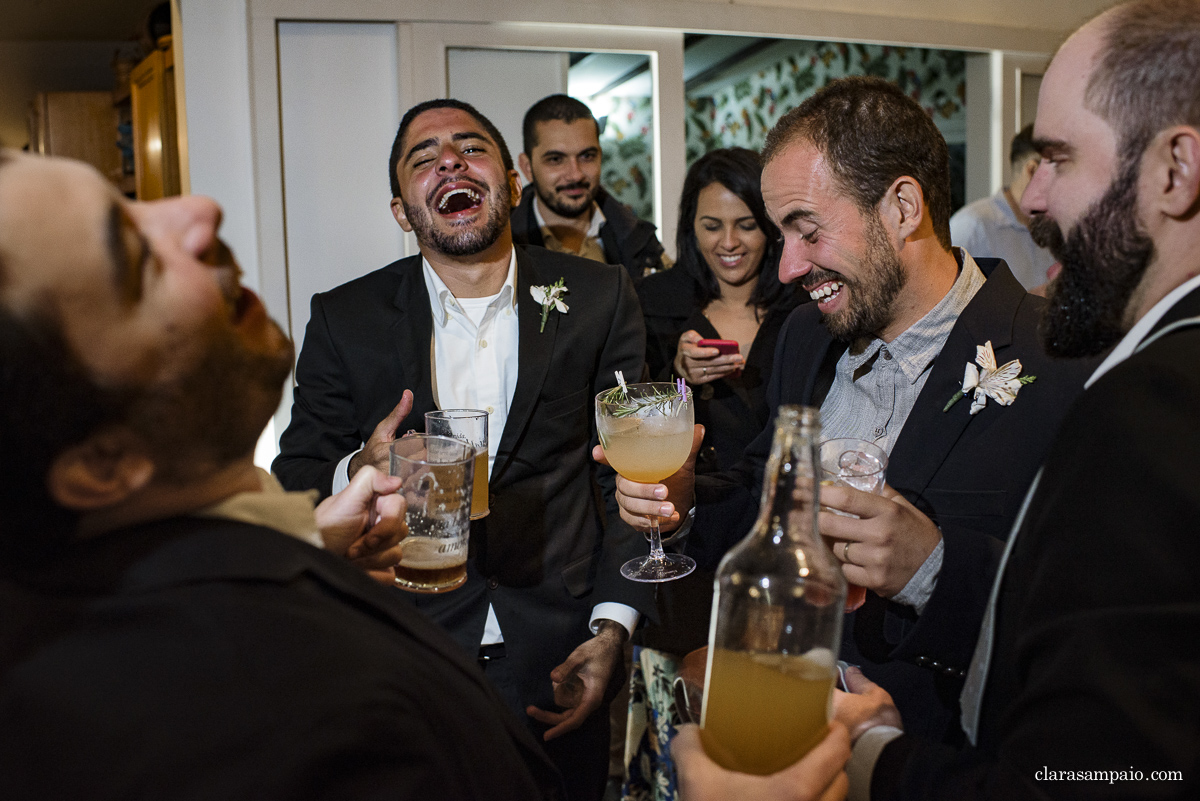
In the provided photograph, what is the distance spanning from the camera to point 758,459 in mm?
2072

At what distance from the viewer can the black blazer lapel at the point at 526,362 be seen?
2.08m

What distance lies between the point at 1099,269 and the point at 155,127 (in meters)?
5.13

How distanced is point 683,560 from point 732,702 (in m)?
1.11

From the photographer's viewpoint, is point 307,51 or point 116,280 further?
point 307,51

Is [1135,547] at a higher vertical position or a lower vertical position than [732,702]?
higher

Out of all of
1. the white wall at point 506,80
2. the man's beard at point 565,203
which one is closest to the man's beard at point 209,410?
the man's beard at point 565,203

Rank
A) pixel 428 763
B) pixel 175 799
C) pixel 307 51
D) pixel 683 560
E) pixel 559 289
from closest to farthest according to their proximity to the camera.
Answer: pixel 175 799
pixel 428 763
pixel 683 560
pixel 559 289
pixel 307 51

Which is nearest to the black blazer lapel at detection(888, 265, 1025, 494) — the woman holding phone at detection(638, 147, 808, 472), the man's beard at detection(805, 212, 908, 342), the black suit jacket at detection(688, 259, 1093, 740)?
the black suit jacket at detection(688, 259, 1093, 740)

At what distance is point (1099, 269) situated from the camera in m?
1.01

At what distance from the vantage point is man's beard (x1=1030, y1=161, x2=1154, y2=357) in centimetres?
98

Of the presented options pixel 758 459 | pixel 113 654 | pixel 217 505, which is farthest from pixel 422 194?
pixel 113 654

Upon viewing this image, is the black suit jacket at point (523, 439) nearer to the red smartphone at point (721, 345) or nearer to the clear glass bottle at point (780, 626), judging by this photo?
the red smartphone at point (721, 345)

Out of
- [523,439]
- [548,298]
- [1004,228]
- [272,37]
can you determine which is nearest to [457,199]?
[548,298]

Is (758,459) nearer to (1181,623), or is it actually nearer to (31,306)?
(1181,623)
